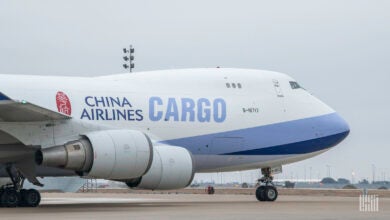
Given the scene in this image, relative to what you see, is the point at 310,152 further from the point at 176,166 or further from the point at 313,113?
the point at 176,166

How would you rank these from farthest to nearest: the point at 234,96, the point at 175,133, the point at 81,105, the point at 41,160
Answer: the point at 234,96, the point at 175,133, the point at 81,105, the point at 41,160

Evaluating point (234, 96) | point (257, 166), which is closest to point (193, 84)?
point (234, 96)

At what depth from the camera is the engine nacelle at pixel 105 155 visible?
86.0 ft

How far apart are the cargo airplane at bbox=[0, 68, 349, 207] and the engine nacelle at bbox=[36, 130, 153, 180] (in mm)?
30

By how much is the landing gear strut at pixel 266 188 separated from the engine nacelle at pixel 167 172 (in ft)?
22.4

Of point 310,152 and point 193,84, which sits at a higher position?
point 193,84

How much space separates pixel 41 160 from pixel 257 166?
33.7ft

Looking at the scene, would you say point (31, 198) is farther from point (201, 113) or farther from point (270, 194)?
point (270, 194)

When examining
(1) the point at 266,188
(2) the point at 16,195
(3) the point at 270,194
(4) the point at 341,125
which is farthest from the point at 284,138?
(2) the point at 16,195

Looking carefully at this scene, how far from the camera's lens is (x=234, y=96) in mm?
33375

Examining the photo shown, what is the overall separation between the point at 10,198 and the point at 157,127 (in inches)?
219

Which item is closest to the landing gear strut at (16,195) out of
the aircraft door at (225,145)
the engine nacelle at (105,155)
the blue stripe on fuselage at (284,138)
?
the engine nacelle at (105,155)

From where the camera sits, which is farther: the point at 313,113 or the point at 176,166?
the point at 313,113

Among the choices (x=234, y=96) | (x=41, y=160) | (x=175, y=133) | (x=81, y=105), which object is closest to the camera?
(x=41, y=160)
